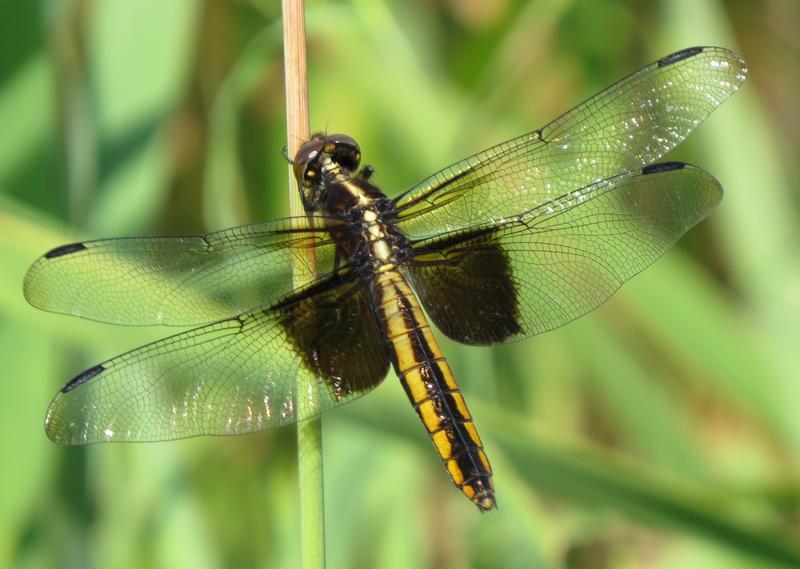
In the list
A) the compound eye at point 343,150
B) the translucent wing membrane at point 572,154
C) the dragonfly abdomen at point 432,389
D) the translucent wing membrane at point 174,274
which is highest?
the compound eye at point 343,150

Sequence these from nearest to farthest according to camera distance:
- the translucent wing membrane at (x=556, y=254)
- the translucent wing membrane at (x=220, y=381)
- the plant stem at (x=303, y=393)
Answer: the plant stem at (x=303, y=393) → the translucent wing membrane at (x=220, y=381) → the translucent wing membrane at (x=556, y=254)

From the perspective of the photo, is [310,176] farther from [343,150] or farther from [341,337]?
[341,337]

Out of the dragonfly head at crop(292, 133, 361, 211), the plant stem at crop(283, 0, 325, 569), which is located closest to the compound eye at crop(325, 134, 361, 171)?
the dragonfly head at crop(292, 133, 361, 211)

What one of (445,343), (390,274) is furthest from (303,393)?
(445,343)

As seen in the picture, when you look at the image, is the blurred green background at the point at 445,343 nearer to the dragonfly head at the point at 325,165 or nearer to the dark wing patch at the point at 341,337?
the dark wing patch at the point at 341,337

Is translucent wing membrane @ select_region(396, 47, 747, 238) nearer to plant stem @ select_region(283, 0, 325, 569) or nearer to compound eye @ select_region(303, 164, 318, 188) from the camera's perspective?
compound eye @ select_region(303, 164, 318, 188)

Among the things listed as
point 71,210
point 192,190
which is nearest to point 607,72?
point 192,190

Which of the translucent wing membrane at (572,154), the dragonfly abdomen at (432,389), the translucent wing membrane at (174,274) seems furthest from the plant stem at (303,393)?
A: the translucent wing membrane at (572,154)
